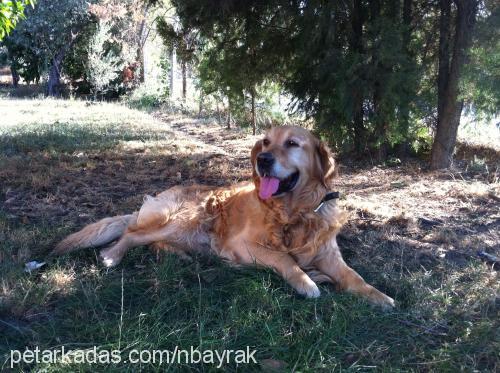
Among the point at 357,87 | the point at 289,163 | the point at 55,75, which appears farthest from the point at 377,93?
the point at 55,75

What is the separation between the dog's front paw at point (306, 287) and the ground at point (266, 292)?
0.05 m

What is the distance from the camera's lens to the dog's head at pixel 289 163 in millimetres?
3131

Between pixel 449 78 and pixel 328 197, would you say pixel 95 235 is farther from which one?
pixel 449 78

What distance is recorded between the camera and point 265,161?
3.09 meters

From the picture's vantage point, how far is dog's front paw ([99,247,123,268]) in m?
3.17

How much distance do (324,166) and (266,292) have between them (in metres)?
1.07

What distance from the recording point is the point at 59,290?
2.73 meters

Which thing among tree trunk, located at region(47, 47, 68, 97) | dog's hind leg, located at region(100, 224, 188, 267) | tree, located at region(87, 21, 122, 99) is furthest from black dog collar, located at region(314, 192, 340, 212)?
tree trunk, located at region(47, 47, 68, 97)

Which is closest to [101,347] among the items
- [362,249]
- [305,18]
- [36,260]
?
[36,260]

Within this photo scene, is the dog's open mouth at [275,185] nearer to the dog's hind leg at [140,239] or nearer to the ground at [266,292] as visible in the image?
the ground at [266,292]

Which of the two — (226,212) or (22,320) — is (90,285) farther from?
(226,212)

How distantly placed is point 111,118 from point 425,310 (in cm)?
1168

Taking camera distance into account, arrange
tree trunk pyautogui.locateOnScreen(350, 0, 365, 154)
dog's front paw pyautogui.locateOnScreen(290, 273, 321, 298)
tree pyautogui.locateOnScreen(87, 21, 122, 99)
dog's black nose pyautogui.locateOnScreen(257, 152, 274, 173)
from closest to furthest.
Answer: dog's front paw pyautogui.locateOnScreen(290, 273, 321, 298)
dog's black nose pyautogui.locateOnScreen(257, 152, 274, 173)
tree trunk pyautogui.locateOnScreen(350, 0, 365, 154)
tree pyautogui.locateOnScreen(87, 21, 122, 99)

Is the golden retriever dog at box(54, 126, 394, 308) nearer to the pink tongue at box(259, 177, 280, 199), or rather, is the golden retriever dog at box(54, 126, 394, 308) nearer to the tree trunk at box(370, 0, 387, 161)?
the pink tongue at box(259, 177, 280, 199)
